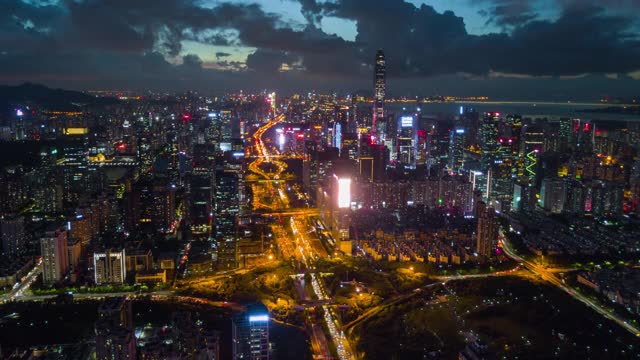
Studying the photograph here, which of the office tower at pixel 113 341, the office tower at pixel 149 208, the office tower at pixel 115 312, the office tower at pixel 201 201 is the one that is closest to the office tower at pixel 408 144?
the office tower at pixel 201 201

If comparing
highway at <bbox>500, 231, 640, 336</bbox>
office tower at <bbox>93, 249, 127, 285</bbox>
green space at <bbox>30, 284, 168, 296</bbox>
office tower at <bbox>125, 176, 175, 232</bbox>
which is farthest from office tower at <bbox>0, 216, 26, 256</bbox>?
highway at <bbox>500, 231, 640, 336</bbox>

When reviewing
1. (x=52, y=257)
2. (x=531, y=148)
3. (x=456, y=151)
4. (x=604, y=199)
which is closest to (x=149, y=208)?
(x=52, y=257)

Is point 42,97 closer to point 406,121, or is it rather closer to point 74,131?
point 74,131

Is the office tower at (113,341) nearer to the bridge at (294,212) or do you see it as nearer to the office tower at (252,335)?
the office tower at (252,335)

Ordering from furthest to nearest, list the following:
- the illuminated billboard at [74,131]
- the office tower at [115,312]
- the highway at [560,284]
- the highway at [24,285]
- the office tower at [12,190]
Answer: the illuminated billboard at [74,131] < the office tower at [12,190] < the highway at [24,285] < the highway at [560,284] < the office tower at [115,312]

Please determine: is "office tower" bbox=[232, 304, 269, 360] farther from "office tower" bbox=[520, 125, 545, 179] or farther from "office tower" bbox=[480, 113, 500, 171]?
"office tower" bbox=[520, 125, 545, 179]

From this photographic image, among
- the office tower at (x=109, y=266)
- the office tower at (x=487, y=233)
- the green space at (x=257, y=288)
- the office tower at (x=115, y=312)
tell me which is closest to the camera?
the office tower at (x=115, y=312)
